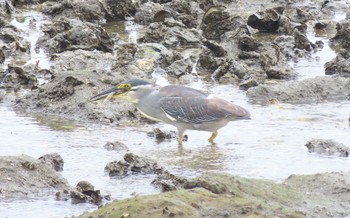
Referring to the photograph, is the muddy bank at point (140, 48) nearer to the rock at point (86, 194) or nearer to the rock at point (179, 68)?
the rock at point (179, 68)

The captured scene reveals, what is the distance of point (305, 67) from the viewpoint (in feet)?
49.9

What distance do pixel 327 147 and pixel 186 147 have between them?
1.49m

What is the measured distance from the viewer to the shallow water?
9258mm

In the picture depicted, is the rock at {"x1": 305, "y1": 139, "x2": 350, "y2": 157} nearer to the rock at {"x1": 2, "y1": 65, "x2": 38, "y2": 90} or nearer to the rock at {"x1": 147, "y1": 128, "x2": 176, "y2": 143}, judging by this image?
the rock at {"x1": 147, "y1": 128, "x2": 176, "y2": 143}

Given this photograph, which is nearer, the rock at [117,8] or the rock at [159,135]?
the rock at [159,135]

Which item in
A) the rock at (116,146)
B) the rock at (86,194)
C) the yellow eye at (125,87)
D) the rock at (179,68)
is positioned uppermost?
the yellow eye at (125,87)

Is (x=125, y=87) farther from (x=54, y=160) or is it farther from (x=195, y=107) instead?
(x=54, y=160)

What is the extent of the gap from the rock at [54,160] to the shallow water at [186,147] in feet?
0.26

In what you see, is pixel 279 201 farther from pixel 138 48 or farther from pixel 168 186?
pixel 138 48

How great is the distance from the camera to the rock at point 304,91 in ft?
42.5

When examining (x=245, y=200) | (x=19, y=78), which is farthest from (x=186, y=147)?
(x=19, y=78)

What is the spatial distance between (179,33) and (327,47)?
2424 mm

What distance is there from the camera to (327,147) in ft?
34.2

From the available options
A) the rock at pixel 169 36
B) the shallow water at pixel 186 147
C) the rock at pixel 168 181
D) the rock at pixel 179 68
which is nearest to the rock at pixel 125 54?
the rock at pixel 179 68
